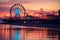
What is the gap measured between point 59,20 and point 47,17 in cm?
817

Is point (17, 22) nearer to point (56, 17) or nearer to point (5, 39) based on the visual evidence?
point (56, 17)

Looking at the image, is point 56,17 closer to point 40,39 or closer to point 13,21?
point 13,21

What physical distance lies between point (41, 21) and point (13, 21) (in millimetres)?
16312

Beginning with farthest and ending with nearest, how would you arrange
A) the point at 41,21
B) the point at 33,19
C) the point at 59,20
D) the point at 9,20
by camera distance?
1. the point at 9,20
2. the point at 33,19
3. the point at 41,21
4. the point at 59,20

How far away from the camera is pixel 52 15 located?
8550 cm

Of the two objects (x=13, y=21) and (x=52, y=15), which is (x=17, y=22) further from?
(x=52, y=15)

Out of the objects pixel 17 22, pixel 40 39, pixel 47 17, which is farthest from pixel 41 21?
pixel 40 39

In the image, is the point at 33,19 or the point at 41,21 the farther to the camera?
the point at 33,19

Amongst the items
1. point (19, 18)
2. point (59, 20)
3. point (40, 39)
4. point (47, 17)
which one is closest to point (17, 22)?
point (19, 18)

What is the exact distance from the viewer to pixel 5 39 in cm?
2633

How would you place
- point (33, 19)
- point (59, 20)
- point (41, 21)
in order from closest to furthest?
1. point (59, 20)
2. point (41, 21)
3. point (33, 19)

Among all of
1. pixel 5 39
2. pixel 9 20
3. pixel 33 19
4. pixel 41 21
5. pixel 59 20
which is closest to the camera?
pixel 5 39

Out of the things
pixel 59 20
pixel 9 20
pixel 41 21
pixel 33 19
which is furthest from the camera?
pixel 9 20

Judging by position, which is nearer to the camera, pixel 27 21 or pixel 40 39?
pixel 40 39
